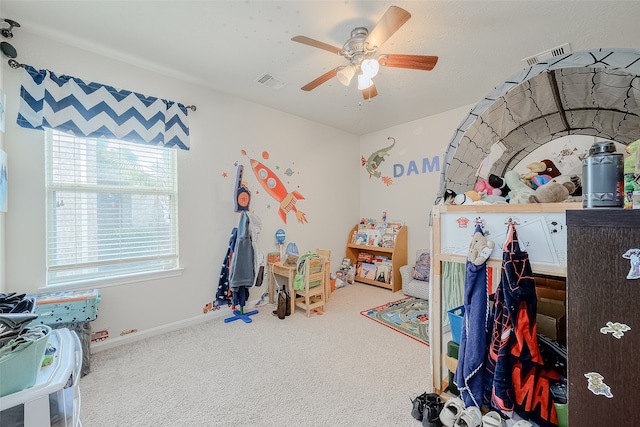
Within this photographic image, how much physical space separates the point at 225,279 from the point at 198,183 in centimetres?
114

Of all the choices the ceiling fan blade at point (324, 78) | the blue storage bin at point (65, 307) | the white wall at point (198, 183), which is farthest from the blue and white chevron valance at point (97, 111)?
the ceiling fan blade at point (324, 78)

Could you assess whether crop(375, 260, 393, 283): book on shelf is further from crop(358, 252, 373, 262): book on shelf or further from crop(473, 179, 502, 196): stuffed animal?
crop(473, 179, 502, 196): stuffed animal

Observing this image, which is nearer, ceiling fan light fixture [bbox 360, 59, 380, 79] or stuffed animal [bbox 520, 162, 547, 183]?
stuffed animal [bbox 520, 162, 547, 183]

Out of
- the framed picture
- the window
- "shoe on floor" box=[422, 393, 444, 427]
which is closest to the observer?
"shoe on floor" box=[422, 393, 444, 427]

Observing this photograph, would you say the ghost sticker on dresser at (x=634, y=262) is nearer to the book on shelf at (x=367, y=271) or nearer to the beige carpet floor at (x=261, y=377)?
the beige carpet floor at (x=261, y=377)

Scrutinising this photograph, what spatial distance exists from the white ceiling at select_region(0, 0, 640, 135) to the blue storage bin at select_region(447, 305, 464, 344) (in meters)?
2.05

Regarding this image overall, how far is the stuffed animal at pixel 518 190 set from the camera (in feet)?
4.27

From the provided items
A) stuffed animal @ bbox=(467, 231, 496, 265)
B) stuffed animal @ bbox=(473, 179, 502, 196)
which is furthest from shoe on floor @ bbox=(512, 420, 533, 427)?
stuffed animal @ bbox=(473, 179, 502, 196)

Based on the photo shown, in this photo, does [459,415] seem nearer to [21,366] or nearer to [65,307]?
[21,366]

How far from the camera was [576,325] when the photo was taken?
2.58 ft

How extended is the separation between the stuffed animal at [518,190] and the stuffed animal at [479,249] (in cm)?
25

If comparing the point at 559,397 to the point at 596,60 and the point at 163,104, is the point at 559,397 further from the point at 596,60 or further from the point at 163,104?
the point at 163,104

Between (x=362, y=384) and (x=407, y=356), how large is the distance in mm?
555

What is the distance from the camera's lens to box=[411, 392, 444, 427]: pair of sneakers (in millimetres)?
1412
